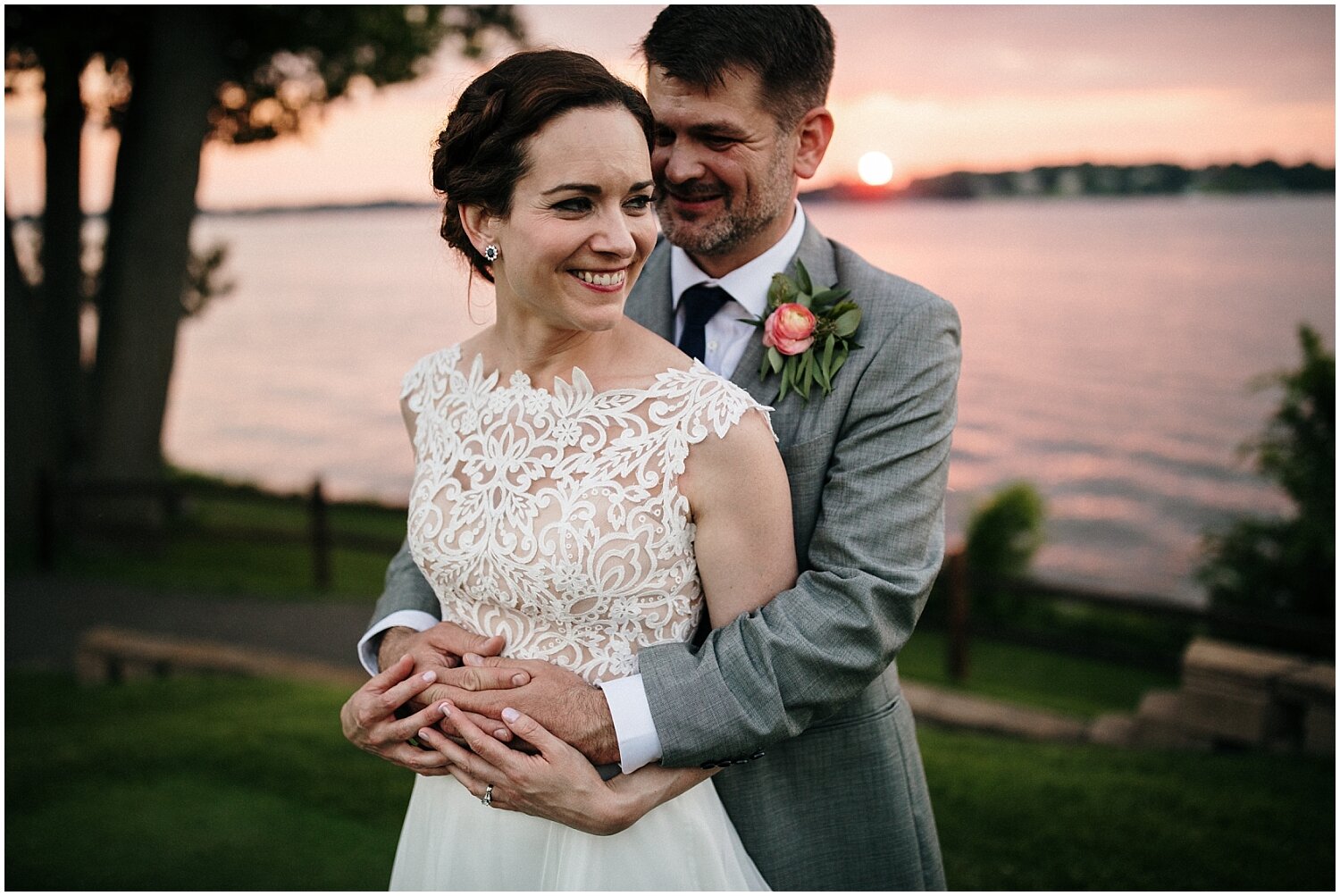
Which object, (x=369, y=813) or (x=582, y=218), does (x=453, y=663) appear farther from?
(x=369, y=813)

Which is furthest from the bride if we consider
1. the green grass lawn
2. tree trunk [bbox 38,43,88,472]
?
tree trunk [bbox 38,43,88,472]

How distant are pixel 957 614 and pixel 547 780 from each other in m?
5.79

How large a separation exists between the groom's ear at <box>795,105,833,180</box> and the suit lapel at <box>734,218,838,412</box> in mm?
144

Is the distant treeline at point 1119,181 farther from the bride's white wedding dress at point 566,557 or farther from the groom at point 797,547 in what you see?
the bride's white wedding dress at point 566,557

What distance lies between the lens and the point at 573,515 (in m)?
2.12

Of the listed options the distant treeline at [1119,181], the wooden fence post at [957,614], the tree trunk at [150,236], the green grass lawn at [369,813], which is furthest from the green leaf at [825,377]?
the tree trunk at [150,236]

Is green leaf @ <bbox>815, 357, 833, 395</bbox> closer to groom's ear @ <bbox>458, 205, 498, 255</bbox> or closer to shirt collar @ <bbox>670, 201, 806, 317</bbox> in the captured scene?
shirt collar @ <bbox>670, 201, 806, 317</bbox>

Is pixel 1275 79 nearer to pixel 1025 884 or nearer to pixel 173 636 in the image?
pixel 1025 884

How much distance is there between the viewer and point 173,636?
8.29 metres

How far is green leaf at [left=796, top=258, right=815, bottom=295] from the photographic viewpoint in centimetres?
247

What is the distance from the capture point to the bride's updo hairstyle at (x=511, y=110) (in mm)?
2035

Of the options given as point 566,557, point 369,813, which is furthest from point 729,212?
point 369,813

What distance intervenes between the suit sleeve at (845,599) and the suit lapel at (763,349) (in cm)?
17

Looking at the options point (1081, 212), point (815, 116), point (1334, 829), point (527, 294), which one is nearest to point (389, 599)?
point (527, 294)
